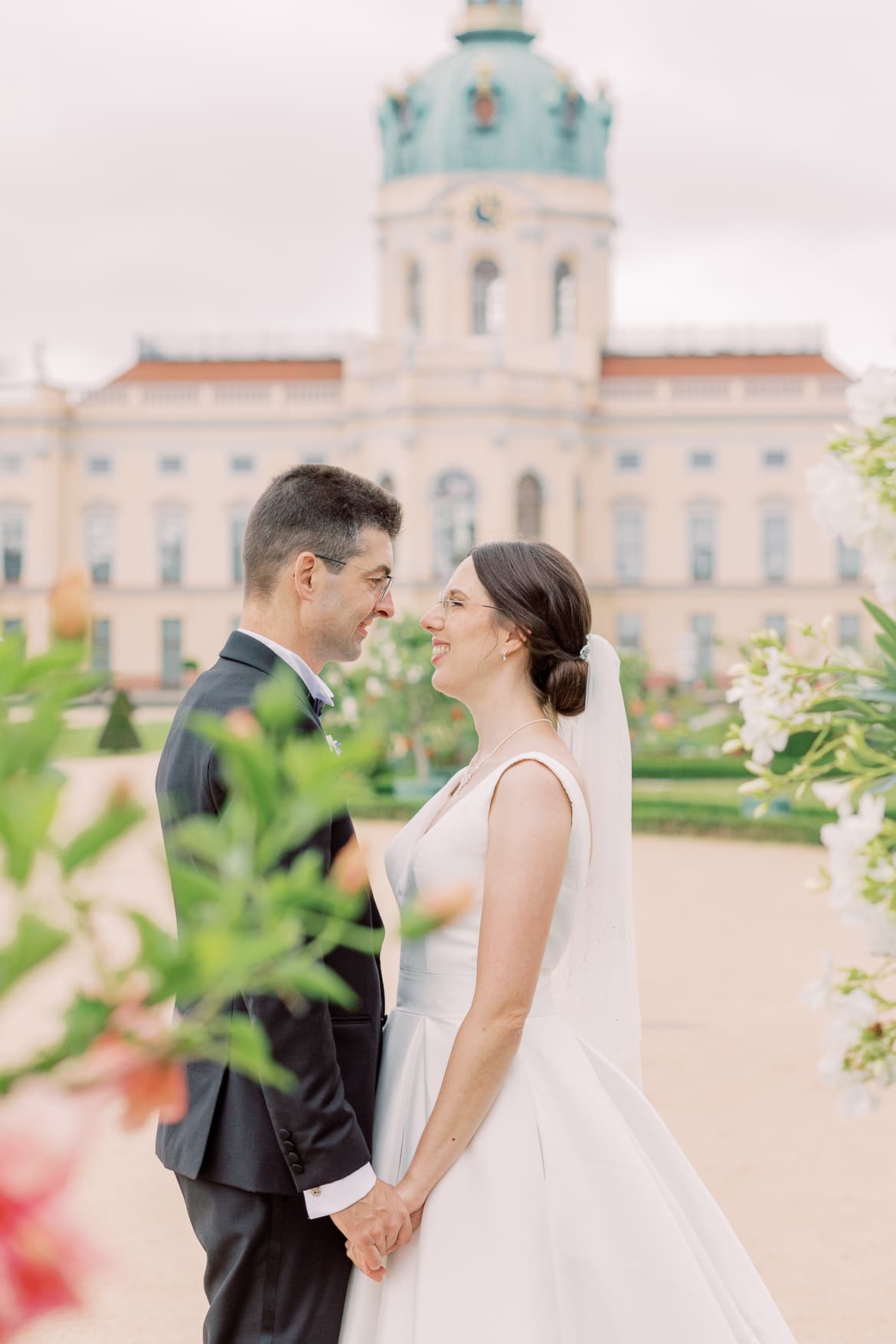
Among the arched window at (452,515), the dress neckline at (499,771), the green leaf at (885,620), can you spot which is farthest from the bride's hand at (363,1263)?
the arched window at (452,515)

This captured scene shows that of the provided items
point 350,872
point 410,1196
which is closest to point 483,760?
point 410,1196

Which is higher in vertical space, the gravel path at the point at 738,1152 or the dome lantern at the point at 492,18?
the dome lantern at the point at 492,18

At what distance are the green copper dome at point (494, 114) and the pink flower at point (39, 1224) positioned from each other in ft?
126

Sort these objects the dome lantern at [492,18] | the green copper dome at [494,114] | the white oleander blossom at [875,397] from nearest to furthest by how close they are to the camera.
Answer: the white oleander blossom at [875,397], the green copper dome at [494,114], the dome lantern at [492,18]

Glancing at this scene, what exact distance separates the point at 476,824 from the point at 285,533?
520mm

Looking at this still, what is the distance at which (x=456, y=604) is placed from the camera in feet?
7.63

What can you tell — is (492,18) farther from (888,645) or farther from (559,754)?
(888,645)

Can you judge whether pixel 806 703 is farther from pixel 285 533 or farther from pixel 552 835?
pixel 285 533

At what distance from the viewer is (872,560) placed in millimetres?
1424

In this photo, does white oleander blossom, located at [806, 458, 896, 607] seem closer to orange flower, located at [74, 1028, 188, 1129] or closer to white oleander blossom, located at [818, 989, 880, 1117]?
white oleander blossom, located at [818, 989, 880, 1117]

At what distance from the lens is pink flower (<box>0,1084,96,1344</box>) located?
509mm

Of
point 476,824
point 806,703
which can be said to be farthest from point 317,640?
point 806,703

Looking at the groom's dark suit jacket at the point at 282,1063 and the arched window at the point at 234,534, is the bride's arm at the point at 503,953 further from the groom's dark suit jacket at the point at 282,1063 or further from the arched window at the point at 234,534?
the arched window at the point at 234,534

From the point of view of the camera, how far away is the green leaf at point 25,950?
530 millimetres
